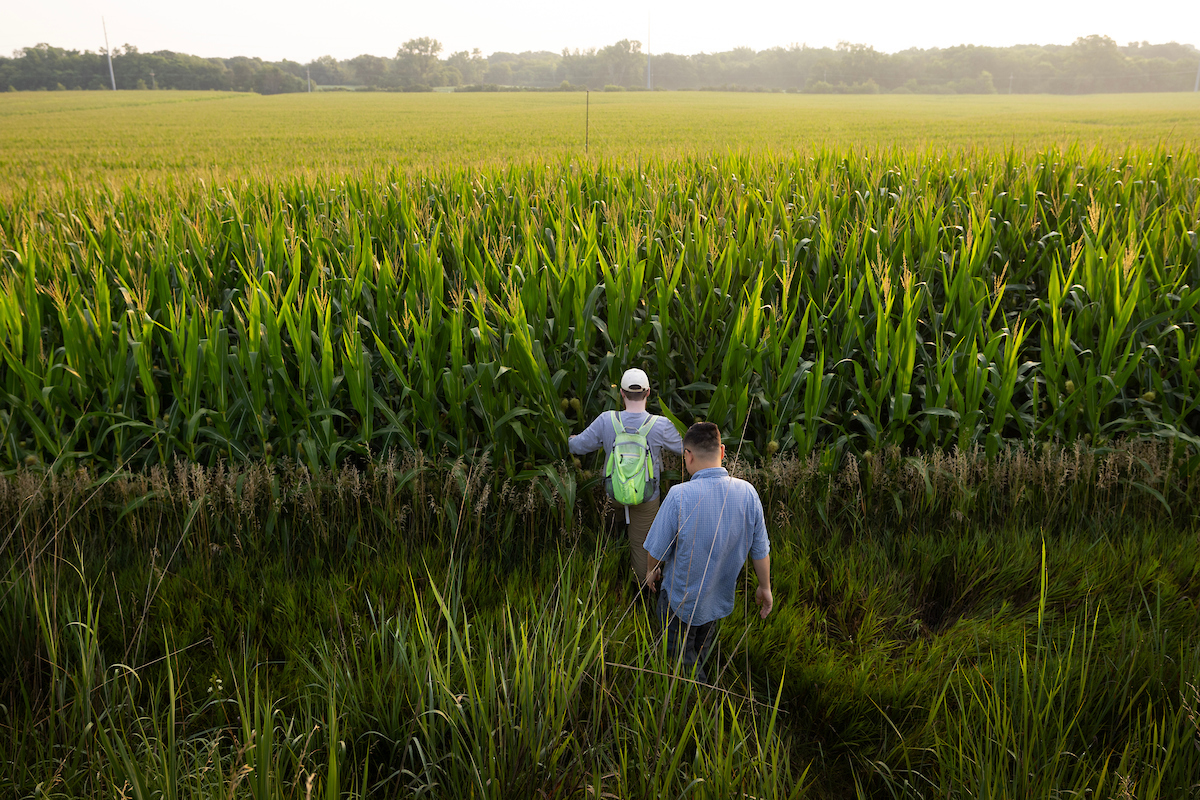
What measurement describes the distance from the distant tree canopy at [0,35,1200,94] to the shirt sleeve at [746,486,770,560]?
296 ft

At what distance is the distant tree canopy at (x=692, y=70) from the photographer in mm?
89812

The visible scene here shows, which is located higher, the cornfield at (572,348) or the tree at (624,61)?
the tree at (624,61)

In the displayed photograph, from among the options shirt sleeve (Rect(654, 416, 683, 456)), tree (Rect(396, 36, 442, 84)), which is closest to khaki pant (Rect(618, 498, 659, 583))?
shirt sleeve (Rect(654, 416, 683, 456))

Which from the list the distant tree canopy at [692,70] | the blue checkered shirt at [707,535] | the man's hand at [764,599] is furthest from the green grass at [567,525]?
the distant tree canopy at [692,70]

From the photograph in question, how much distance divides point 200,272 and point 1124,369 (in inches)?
262

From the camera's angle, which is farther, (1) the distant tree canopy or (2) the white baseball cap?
(1) the distant tree canopy

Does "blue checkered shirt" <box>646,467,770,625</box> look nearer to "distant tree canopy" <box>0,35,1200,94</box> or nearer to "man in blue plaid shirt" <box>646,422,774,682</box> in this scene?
"man in blue plaid shirt" <box>646,422,774,682</box>

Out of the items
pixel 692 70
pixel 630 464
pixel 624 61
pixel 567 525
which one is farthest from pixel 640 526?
pixel 692 70

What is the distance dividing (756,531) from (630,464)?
26.8 inches

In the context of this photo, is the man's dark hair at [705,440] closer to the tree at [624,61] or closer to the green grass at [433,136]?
the green grass at [433,136]

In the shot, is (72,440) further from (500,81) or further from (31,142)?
(500,81)

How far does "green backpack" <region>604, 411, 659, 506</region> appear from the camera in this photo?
10.0 feet

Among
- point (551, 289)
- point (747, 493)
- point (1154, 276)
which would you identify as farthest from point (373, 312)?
point (1154, 276)

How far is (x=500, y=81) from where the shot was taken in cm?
13112
